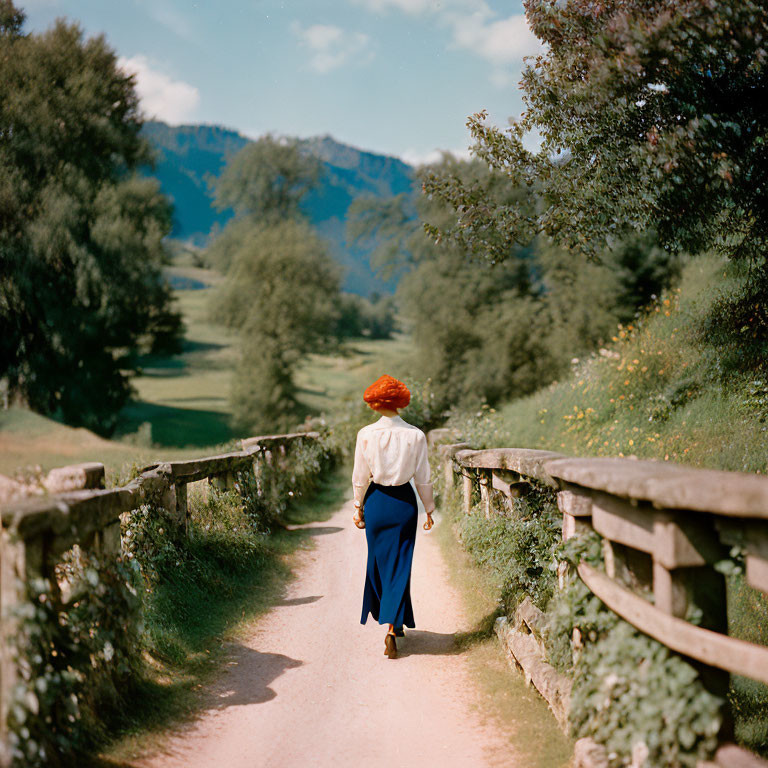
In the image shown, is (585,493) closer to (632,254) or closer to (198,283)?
(632,254)

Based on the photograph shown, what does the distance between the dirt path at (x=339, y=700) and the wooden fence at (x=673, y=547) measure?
30.1 inches

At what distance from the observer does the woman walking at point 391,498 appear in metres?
5.76

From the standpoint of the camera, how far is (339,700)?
15.9 ft

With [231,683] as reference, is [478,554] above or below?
above

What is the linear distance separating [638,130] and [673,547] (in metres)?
4.59

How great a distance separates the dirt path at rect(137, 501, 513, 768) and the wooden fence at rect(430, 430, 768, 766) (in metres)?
0.76

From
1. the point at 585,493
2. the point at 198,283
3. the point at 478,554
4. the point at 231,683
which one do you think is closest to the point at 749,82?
the point at 585,493

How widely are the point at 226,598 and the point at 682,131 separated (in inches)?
225

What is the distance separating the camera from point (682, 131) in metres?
5.62

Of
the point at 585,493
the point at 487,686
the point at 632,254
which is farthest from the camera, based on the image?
the point at 632,254

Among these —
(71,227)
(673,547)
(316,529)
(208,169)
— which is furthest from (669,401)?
(208,169)

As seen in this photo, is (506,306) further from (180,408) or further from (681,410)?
(180,408)

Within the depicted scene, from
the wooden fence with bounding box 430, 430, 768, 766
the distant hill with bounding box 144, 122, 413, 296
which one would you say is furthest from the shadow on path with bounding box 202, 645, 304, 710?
the distant hill with bounding box 144, 122, 413, 296

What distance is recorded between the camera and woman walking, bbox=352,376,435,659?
5.76 metres
